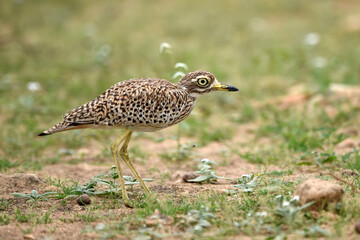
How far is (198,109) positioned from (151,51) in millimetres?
2717

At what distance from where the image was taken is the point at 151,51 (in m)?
9.99

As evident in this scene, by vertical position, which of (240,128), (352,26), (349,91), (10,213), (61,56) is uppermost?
(352,26)

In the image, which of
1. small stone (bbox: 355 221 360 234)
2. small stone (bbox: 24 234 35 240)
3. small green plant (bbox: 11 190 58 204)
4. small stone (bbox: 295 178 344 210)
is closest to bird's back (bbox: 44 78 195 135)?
small green plant (bbox: 11 190 58 204)

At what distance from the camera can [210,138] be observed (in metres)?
6.61

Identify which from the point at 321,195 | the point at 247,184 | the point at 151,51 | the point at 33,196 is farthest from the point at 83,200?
the point at 151,51

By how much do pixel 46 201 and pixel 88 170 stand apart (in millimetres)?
1217

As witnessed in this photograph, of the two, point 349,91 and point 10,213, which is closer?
point 10,213

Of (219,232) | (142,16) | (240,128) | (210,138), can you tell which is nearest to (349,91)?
(240,128)

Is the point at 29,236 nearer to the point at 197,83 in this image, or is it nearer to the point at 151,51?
the point at 197,83

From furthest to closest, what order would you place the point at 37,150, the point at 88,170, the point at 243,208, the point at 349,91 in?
1. the point at 349,91
2. the point at 37,150
3. the point at 88,170
4. the point at 243,208

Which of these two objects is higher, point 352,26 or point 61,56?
point 352,26

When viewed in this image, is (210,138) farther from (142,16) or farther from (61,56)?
→ (142,16)

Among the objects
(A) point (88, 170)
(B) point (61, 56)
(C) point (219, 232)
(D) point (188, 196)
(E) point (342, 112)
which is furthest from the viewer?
(B) point (61, 56)

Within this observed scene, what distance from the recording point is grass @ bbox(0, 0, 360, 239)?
12.3 feet
